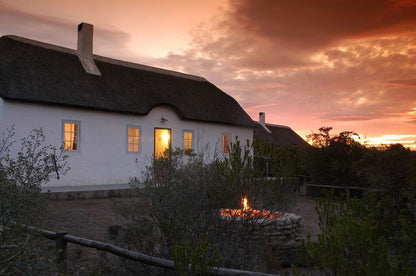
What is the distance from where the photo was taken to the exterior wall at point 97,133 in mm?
12383

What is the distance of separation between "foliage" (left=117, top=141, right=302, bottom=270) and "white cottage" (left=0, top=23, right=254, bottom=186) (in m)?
5.57

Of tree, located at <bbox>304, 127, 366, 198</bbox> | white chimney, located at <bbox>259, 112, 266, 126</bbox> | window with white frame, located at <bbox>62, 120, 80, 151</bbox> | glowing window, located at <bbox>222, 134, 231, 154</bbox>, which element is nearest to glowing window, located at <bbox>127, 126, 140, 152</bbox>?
window with white frame, located at <bbox>62, 120, 80, 151</bbox>

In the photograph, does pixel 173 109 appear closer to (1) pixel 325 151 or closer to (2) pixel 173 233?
(1) pixel 325 151

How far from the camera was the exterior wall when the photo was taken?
12383 mm

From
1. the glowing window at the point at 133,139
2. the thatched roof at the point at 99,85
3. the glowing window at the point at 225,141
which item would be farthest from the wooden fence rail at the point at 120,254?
the glowing window at the point at 225,141

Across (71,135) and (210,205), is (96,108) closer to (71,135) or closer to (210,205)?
(71,135)

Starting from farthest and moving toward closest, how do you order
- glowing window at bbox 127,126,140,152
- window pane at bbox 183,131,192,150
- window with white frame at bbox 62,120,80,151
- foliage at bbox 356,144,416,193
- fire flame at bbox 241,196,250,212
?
window pane at bbox 183,131,192,150
glowing window at bbox 127,126,140,152
window with white frame at bbox 62,120,80,151
foliage at bbox 356,144,416,193
fire flame at bbox 241,196,250,212

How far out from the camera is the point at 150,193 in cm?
530

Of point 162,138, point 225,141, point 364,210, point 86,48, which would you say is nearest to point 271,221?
point 364,210

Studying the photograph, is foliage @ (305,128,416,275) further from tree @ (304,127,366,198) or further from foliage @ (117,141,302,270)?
foliage @ (117,141,302,270)

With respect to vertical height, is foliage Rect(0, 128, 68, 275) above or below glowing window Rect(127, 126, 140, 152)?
below

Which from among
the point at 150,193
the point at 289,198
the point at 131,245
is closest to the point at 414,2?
the point at 289,198

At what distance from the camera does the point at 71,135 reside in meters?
13.5

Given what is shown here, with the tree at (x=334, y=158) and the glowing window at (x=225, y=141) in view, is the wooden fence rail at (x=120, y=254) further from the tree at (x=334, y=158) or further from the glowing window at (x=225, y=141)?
the glowing window at (x=225, y=141)
